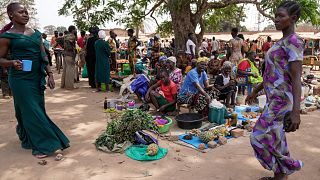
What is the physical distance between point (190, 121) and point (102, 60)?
12.6ft

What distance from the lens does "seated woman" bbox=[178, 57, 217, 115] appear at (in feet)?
17.6

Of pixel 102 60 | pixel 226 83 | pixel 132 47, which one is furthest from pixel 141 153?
pixel 132 47

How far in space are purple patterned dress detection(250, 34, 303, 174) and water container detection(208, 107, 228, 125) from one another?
238 centimetres

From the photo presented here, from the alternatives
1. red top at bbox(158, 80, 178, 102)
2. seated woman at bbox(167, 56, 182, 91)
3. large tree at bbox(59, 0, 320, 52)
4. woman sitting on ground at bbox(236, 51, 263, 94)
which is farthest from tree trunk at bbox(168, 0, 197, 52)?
red top at bbox(158, 80, 178, 102)

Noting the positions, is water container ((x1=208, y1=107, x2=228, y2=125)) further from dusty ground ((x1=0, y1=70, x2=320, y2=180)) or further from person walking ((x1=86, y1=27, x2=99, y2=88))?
A: person walking ((x1=86, y1=27, x2=99, y2=88))

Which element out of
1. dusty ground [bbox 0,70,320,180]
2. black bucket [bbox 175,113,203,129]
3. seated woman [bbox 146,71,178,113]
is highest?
seated woman [bbox 146,71,178,113]

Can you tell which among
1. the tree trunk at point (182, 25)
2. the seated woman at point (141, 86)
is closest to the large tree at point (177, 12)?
the tree trunk at point (182, 25)

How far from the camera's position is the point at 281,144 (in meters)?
2.79

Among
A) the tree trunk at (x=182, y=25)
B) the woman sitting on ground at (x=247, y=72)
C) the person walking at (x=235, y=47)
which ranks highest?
the tree trunk at (x=182, y=25)

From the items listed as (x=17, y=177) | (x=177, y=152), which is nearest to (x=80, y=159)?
(x=17, y=177)

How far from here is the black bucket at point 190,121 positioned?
500cm

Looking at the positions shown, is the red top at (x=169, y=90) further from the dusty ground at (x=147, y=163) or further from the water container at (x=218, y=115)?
the dusty ground at (x=147, y=163)

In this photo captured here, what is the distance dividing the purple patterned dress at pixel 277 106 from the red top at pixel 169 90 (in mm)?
2943

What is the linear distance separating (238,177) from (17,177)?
245 centimetres
